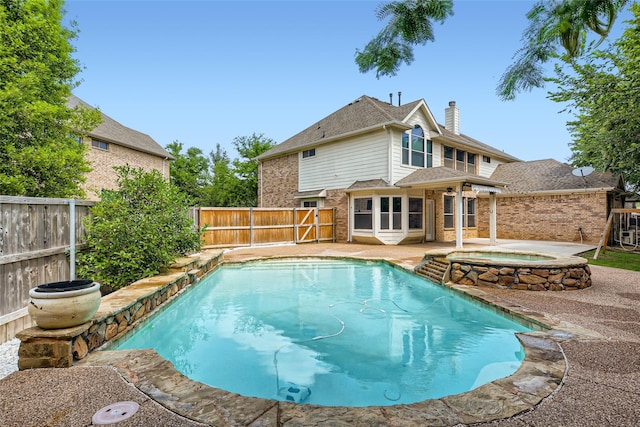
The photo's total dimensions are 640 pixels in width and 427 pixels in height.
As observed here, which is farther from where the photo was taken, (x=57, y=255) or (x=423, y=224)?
(x=423, y=224)

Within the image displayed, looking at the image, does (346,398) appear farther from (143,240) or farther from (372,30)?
(143,240)

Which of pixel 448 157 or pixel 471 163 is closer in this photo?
pixel 448 157

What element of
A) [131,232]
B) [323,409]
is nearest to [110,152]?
[131,232]

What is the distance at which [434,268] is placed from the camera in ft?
27.0

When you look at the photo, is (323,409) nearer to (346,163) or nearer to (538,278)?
(538,278)

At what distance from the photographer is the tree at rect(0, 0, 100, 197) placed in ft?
24.1

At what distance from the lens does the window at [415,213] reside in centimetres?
1538

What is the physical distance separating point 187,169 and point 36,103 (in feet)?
94.6

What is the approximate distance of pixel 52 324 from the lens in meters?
3.19

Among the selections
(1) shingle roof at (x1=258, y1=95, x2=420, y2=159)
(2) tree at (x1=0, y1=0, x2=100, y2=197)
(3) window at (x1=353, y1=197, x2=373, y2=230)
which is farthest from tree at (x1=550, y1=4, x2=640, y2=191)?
(2) tree at (x1=0, y1=0, x2=100, y2=197)

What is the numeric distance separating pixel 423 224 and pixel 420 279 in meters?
8.06

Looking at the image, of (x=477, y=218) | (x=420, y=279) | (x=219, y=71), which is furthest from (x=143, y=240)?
(x=477, y=218)

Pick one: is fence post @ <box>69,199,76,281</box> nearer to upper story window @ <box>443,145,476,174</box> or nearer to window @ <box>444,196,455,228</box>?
window @ <box>444,196,455,228</box>

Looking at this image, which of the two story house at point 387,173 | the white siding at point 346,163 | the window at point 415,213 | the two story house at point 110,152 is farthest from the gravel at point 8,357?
the window at point 415,213
